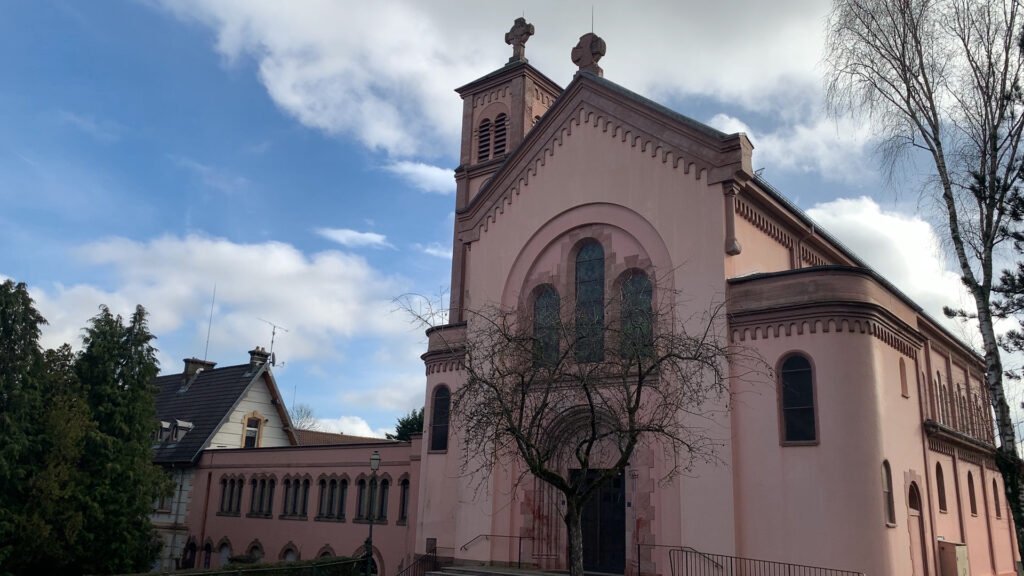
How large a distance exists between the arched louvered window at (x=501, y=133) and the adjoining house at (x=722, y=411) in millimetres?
5197

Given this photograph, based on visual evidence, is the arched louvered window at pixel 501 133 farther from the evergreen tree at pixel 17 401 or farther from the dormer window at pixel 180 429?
the dormer window at pixel 180 429

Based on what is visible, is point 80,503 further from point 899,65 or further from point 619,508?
point 899,65

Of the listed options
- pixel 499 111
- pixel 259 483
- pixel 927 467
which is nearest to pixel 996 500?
pixel 927 467

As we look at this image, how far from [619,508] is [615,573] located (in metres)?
1.64

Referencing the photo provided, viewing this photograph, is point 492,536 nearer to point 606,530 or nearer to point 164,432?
point 606,530

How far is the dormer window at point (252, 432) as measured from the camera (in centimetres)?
4047

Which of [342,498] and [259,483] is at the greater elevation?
[259,483]

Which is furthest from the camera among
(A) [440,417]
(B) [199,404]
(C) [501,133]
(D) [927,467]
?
(B) [199,404]

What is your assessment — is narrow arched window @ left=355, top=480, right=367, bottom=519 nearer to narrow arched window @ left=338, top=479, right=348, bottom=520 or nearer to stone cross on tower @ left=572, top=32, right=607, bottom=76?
narrow arched window @ left=338, top=479, right=348, bottom=520

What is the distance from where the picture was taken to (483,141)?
3581 cm

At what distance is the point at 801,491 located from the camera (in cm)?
1881

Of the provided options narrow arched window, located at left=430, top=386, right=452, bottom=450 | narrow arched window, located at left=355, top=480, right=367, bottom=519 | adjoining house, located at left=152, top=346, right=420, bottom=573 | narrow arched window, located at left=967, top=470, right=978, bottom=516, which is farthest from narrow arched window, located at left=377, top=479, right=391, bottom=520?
narrow arched window, located at left=967, top=470, right=978, bottom=516

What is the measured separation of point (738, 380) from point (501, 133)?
1850 centimetres

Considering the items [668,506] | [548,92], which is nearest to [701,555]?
[668,506]
